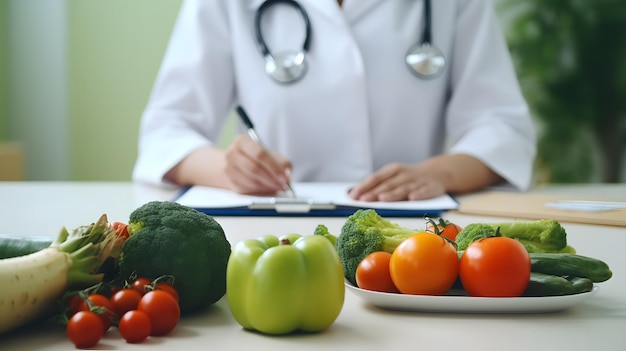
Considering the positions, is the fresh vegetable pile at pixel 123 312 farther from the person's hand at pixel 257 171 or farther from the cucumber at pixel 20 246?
the person's hand at pixel 257 171

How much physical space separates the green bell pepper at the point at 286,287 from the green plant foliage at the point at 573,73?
304 cm

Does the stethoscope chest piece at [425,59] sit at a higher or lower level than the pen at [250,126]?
higher

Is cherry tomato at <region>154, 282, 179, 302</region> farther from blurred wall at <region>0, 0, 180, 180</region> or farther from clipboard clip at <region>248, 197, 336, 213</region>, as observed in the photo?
blurred wall at <region>0, 0, 180, 180</region>

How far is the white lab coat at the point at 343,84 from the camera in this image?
68.9 inches

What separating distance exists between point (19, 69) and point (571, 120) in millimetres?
2243

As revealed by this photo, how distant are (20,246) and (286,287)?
0.26 meters

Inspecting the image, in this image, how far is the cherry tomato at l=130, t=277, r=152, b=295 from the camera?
65cm

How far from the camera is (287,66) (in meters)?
1.74

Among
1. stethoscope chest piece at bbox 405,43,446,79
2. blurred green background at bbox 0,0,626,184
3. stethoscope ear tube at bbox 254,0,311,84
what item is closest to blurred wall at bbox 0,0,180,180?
blurred green background at bbox 0,0,626,184

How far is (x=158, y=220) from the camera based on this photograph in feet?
2.32

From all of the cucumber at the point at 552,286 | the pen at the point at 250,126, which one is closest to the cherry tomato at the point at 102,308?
the cucumber at the point at 552,286

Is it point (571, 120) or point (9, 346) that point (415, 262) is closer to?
point (9, 346)

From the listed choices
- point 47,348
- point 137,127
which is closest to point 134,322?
point 47,348

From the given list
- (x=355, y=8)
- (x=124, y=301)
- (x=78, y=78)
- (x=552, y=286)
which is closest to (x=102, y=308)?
(x=124, y=301)
